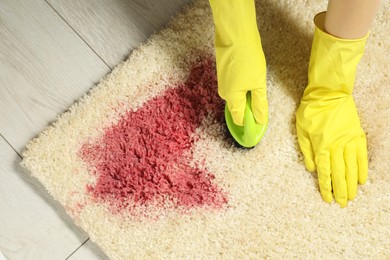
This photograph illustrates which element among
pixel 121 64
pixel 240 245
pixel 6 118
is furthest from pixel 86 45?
pixel 240 245

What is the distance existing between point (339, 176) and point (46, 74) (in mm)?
573

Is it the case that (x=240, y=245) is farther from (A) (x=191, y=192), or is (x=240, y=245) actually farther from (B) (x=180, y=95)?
(B) (x=180, y=95)

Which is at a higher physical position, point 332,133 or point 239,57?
point 239,57

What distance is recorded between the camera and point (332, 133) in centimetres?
98

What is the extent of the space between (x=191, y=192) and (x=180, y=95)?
18 cm

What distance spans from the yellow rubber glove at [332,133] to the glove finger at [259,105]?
0.25 ft

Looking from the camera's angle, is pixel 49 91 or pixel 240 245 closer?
pixel 240 245

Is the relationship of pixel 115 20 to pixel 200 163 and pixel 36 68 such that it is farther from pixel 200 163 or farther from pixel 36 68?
pixel 200 163

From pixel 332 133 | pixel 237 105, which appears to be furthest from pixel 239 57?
pixel 332 133

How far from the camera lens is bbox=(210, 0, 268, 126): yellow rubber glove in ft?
2.91

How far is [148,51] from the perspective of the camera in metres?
1.09

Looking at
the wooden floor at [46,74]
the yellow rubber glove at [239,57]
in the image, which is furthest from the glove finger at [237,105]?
the wooden floor at [46,74]

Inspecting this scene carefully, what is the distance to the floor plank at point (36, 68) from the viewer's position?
1.07 metres

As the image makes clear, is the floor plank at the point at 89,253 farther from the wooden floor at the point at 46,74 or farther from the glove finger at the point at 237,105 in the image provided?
the glove finger at the point at 237,105
